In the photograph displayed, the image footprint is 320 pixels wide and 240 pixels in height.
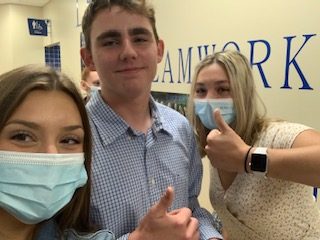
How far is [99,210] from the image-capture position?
4.07 feet

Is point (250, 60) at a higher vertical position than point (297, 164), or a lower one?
higher

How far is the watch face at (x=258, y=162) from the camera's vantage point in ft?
4.51

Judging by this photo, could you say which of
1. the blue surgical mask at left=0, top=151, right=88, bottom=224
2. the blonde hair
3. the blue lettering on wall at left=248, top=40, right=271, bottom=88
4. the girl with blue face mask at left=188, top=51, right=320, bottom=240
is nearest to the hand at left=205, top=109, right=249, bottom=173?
the girl with blue face mask at left=188, top=51, right=320, bottom=240

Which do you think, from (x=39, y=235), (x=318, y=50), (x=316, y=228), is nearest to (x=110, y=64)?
(x=39, y=235)

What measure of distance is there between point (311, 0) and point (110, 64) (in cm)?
144

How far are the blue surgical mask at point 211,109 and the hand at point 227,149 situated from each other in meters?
0.26

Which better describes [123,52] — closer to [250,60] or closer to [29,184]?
[29,184]

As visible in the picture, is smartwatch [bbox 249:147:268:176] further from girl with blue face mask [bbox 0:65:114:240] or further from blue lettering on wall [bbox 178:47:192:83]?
blue lettering on wall [bbox 178:47:192:83]

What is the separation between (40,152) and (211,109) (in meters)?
1.03

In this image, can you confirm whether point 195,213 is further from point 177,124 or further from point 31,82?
point 31,82

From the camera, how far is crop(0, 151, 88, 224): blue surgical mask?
3.12ft

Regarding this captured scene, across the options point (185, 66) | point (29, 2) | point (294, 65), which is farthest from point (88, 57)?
point (29, 2)

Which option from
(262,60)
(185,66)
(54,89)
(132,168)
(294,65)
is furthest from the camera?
(185,66)

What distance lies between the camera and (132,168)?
1324 millimetres
